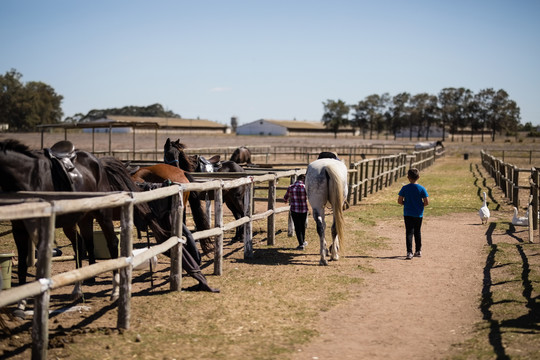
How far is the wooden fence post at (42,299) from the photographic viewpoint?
14.8 ft

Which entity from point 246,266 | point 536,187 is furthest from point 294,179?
point 536,187

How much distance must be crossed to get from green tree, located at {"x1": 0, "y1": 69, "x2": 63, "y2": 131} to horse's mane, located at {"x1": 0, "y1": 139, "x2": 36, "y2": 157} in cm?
8387

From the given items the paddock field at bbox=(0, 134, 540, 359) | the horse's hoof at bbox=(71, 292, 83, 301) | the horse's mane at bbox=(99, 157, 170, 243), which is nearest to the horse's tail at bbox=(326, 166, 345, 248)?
the paddock field at bbox=(0, 134, 540, 359)

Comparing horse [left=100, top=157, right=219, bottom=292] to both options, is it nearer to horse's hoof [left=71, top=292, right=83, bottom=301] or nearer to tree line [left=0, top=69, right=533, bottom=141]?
horse's hoof [left=71, top=292, right=83, bottom=301]

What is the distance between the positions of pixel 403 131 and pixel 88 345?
131 meters

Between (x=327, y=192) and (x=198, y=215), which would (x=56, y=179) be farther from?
(x=327, y=192)

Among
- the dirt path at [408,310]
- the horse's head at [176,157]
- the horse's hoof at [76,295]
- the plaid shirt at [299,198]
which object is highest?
the horse's head at [176,157]

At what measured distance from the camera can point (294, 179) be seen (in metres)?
11.8

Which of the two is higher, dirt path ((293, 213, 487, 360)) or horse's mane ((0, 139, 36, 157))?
horse's mane ((0, 139, 36, 157))

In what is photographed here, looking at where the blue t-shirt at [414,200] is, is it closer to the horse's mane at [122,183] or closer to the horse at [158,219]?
the horse at [158,219]

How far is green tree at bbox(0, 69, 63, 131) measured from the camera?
8844 centimetres

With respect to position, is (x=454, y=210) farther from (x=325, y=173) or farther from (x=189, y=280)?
(x=189, y=280)

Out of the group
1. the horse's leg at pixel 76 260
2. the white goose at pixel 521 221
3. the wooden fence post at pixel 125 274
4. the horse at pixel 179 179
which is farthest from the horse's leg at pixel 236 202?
the white goose at pixel 521 221

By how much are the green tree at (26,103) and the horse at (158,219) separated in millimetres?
82989
